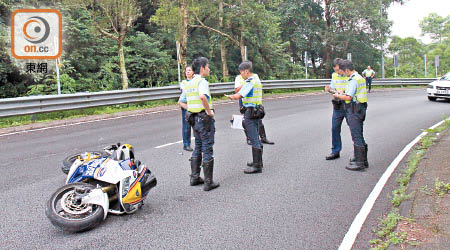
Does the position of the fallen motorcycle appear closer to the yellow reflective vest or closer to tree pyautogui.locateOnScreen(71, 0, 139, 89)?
the yellow reflective vest

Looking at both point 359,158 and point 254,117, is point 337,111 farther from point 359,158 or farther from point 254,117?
point 254,117

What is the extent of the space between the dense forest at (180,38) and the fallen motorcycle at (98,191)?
13.6 meters

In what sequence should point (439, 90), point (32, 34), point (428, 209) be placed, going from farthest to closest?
point (439, 90) → point (32, 34) → point (428, 209)

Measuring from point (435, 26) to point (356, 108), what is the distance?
85.1 meters

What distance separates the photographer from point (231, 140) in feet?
32.7

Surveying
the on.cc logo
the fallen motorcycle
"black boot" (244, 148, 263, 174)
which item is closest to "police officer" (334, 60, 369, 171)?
"black boot" (244, 148, 263, 174)

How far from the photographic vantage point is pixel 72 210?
4.70 m

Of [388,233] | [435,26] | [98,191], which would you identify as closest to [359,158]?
[388,233]

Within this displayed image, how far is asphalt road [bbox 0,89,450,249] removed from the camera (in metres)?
4.46

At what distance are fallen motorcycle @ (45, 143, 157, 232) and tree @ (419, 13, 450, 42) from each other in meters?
86.2

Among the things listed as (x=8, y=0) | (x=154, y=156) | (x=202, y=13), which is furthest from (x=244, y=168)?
(x=202, y=13)

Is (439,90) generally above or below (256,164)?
above

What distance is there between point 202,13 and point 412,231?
69.6ft

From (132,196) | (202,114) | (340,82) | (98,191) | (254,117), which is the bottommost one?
(132,196)
